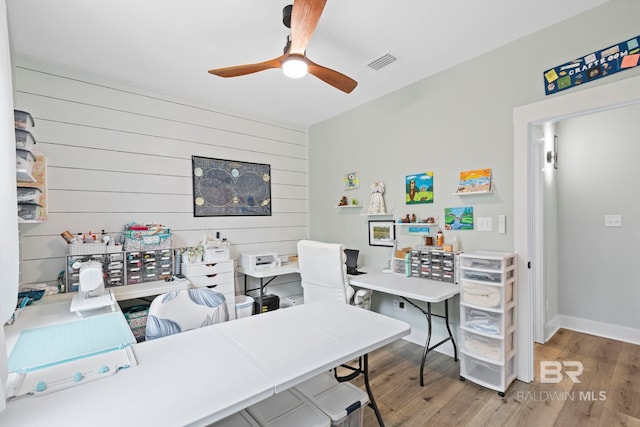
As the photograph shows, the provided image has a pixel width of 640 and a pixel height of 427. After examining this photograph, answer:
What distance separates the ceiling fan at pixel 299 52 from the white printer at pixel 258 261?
75.0 inches

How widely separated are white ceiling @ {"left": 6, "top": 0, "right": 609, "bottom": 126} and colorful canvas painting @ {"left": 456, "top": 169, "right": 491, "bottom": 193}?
0.99 meters

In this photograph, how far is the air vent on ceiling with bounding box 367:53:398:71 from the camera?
8.19ft

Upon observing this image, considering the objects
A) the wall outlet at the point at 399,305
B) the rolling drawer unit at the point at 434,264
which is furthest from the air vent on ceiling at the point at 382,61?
the wall outlet at the point at 399,305

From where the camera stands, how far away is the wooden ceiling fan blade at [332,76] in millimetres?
2027

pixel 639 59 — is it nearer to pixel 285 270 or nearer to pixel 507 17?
pixel 507 17

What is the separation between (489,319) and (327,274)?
4.30 feet

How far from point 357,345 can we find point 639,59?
2382 millimetres

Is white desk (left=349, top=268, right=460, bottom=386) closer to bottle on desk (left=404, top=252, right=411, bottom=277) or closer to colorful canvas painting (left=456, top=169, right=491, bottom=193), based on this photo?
bottle on desk (left=404, top=252, right=411, bottom=277)

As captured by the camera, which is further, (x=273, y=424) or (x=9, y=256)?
(x=273, y=424)

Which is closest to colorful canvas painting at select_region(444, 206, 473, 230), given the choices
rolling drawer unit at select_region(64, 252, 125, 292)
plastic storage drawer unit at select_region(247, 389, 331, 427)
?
plastic storage drawer unit at select_region(247, 389, 331, 427)

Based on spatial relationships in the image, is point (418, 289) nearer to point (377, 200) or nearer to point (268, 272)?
point (377, 200)

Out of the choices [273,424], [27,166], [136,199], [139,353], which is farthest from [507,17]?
[136,199]

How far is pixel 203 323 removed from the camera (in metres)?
1.78

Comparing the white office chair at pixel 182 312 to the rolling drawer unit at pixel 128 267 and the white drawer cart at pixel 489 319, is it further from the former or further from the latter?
the white drawer cart at pixel 489 319
